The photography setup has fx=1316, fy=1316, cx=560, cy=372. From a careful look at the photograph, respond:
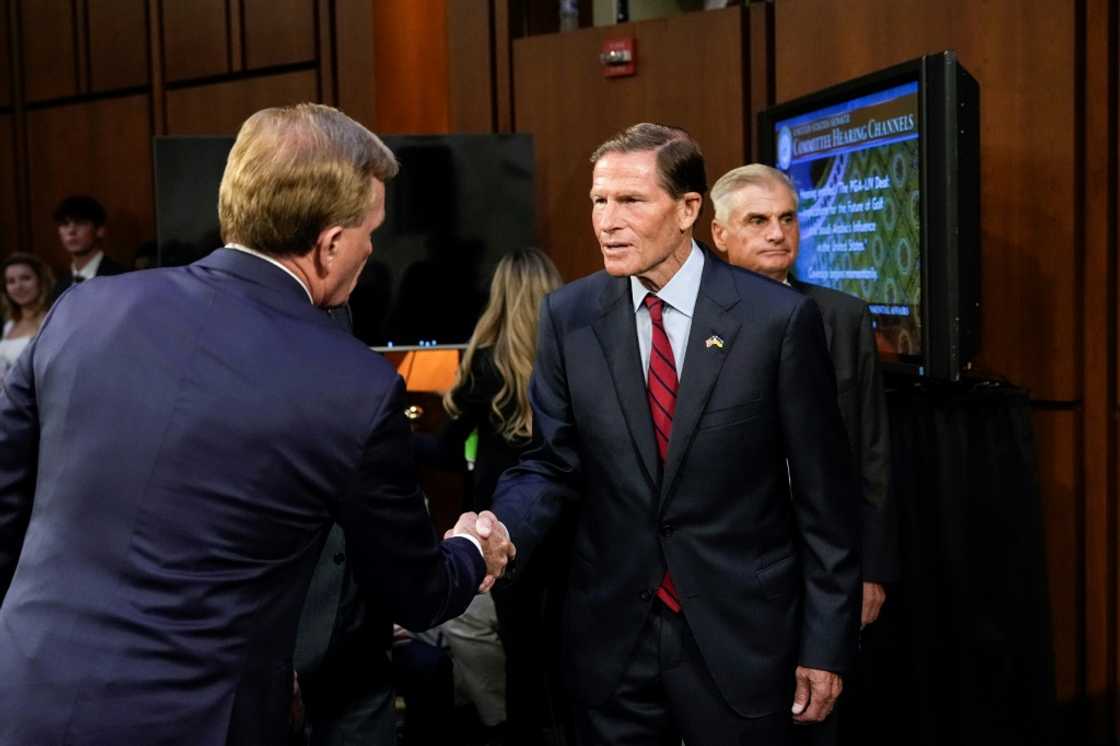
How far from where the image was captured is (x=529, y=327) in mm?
3969

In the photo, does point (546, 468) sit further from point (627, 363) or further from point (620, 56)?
point (620, 56)

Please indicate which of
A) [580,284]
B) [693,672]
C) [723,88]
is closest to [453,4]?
[723,88]

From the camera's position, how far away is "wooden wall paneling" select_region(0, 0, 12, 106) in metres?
7.56

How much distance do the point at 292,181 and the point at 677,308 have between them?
2.80 feet

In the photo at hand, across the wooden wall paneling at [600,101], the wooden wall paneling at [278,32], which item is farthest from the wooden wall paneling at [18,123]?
the wooden wall paneling at [600,101]

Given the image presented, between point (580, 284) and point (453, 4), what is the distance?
342 centimetres

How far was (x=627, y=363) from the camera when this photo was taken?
235cm

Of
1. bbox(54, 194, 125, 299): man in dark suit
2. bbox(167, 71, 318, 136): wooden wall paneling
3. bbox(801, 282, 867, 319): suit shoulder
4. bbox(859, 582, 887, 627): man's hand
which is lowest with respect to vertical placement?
bbox(859, 582, 887, 627): man's hand

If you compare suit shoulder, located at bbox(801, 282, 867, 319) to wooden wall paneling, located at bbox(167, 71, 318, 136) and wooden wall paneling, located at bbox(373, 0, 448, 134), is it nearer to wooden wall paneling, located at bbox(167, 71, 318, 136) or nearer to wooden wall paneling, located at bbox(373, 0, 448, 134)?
wooden wall paneling, located at bbox(373, 0, 448, 134)

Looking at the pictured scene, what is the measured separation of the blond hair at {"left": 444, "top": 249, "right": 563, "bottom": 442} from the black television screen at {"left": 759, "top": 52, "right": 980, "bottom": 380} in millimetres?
884

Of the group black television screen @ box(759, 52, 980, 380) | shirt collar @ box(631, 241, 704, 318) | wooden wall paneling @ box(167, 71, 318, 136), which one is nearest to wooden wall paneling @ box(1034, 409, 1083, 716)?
black television screen @ box(759, 52, 980, 380)

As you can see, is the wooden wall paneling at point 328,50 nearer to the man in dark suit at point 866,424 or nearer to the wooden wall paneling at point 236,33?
the wooden wall paneling at point 236,33

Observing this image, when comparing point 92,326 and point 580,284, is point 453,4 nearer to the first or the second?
point 580,284

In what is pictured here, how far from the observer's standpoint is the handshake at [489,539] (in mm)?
2275
